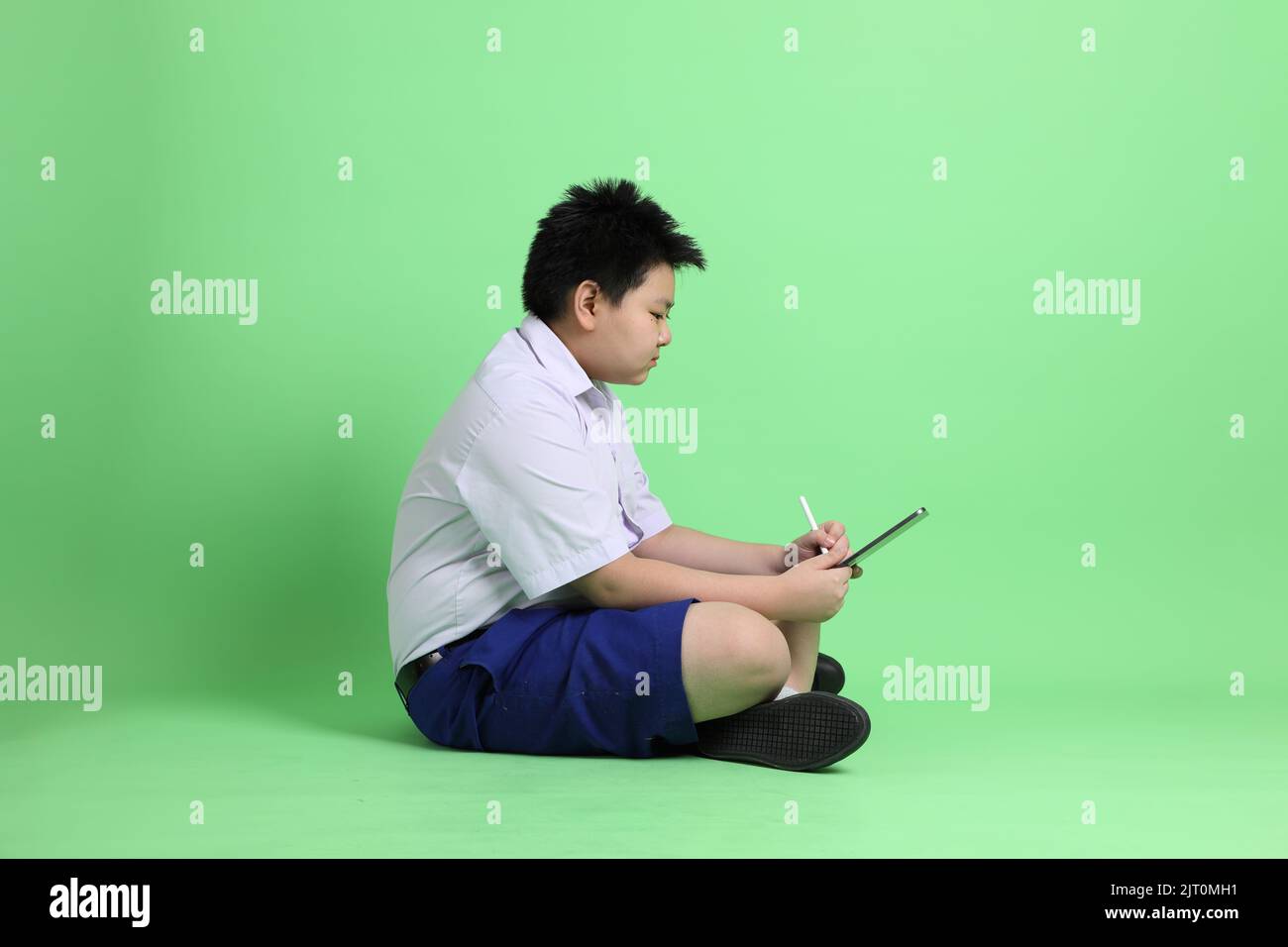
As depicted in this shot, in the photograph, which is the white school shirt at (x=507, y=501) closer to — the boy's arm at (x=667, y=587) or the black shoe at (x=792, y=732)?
the boy's arm at (x=667, y=587)

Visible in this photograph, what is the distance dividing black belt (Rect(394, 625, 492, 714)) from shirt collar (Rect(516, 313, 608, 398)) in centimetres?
39

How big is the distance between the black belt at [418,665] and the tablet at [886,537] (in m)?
0.54

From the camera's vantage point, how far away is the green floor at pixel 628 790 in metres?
1.50

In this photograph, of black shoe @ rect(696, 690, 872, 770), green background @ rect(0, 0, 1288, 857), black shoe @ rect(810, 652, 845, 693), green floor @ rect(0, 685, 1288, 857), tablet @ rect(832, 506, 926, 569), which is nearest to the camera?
green floor @ rect(0, 685, 1288, 857)

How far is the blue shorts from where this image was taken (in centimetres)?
191

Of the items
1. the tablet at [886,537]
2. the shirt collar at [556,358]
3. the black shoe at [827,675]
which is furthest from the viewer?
the black shoe at [827,675]

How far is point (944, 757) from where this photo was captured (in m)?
2.02

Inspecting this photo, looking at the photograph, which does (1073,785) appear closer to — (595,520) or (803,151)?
(595,520)

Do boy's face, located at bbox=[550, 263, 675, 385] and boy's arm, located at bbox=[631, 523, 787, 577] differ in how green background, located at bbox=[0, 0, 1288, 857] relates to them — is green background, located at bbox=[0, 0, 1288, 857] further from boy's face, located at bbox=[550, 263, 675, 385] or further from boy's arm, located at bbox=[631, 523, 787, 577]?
boy's face, located at bbox=[550, 263, 675, 385]

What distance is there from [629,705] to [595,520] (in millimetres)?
262

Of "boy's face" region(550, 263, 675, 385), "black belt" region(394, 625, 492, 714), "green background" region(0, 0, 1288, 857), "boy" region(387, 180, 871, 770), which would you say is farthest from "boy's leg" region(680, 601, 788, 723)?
"green background" region(0, 0, 1288, 857)

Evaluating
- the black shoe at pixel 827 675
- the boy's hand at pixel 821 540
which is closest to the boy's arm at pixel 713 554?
the boy's hand at pixel 821 540

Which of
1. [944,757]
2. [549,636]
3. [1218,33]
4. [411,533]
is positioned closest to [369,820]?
[549,636]

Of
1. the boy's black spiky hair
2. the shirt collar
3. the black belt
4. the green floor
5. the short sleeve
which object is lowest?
the green floor
